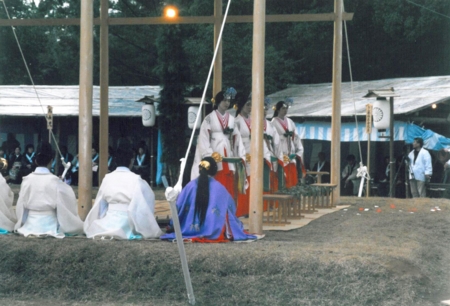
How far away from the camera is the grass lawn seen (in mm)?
6793

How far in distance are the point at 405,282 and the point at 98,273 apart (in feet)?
9.73

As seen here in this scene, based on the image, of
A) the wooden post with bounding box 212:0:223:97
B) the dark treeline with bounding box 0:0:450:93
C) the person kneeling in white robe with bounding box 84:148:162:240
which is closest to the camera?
the person kneeling in white robe with bounding box 84:148:162:240

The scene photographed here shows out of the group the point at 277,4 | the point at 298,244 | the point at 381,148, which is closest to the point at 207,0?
the point at 277,4

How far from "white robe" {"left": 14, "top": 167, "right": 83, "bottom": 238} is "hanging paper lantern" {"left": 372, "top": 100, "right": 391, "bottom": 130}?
9741 mm


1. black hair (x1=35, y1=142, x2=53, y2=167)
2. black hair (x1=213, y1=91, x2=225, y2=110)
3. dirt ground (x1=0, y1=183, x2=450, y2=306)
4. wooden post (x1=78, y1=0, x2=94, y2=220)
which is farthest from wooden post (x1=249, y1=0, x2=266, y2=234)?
black hair (x1=35, y1=142, x2=53, y2=167)

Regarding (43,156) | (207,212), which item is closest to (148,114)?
(43,156)

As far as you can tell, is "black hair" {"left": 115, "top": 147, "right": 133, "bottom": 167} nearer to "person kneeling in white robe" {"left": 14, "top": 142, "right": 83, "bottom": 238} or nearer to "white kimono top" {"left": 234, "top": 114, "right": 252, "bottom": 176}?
"person kneeling in white robe" {"left": 14, "top": 142, "right": 83, "bottom": 238}

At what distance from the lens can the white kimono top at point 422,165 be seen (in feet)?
54.4

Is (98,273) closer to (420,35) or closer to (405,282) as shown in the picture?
(405,282)

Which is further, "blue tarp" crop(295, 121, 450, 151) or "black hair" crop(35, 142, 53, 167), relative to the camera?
"blue tarp" crop(295, 121, 450, 151)

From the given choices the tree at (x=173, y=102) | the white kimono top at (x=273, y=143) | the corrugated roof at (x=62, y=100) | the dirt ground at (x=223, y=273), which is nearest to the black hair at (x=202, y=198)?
the dirt ground at (x=223, y=273)

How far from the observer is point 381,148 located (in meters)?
20.7

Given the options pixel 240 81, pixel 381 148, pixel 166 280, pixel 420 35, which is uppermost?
pixel 420 35

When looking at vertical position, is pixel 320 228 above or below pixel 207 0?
below
